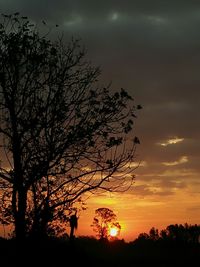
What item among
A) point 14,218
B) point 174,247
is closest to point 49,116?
point 14,218

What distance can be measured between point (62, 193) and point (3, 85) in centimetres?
781

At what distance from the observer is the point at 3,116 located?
3106cm

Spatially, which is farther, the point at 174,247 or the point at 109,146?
the point at 174,247

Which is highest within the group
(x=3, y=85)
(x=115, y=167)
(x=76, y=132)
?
(x=3, y=85)

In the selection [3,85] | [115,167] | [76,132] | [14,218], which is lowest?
[14,218]

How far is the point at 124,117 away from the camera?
102 ft

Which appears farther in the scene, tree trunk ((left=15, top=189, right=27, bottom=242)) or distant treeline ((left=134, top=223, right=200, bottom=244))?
distant treeline ((left=134, top=223, right=200, bottom=244))

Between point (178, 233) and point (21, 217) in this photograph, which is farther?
point (178, 233)

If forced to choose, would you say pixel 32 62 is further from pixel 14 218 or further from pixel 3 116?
pixel 14 218

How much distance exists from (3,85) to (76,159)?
6.58m

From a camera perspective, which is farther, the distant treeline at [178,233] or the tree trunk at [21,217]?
the distant treeline at [178,233]

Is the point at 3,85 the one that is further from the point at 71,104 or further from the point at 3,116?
the point at 71,104

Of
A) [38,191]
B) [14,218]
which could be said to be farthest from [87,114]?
[14,218]

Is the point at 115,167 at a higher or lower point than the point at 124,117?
lower
